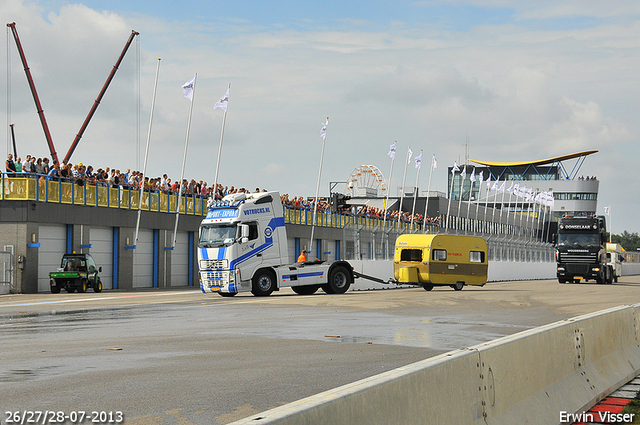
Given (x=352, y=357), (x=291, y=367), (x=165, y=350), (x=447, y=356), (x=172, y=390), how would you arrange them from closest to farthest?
1. (x=447, y=356)
2. (x=172, y=390)
3. (x=291, y=367)
4. (x=352, y=357)
5. (x=165, y=350)

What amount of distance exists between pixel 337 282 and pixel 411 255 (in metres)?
5.69

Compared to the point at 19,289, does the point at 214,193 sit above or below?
above

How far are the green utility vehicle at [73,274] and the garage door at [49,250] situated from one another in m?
1.84

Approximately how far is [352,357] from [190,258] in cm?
3780

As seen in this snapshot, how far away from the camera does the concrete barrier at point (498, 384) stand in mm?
4555

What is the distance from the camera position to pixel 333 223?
61.8 m

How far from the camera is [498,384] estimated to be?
21.9 ft

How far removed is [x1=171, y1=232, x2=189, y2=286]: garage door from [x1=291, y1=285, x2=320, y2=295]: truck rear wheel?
15.4m

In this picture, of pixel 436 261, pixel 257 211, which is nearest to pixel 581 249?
pixel 436 261

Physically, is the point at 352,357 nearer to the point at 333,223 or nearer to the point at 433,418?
the point at 433,418

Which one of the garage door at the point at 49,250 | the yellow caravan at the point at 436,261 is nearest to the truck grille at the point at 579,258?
the yellow caravan at the point at 436,261

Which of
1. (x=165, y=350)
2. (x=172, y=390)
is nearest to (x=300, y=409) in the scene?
(x=172, y=390)

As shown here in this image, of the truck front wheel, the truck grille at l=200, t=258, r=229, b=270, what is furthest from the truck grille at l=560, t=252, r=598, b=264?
the truck grille at l=200, t=258, r=229, b=270

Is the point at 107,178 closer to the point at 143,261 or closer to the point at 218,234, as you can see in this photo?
the point at 143,261
